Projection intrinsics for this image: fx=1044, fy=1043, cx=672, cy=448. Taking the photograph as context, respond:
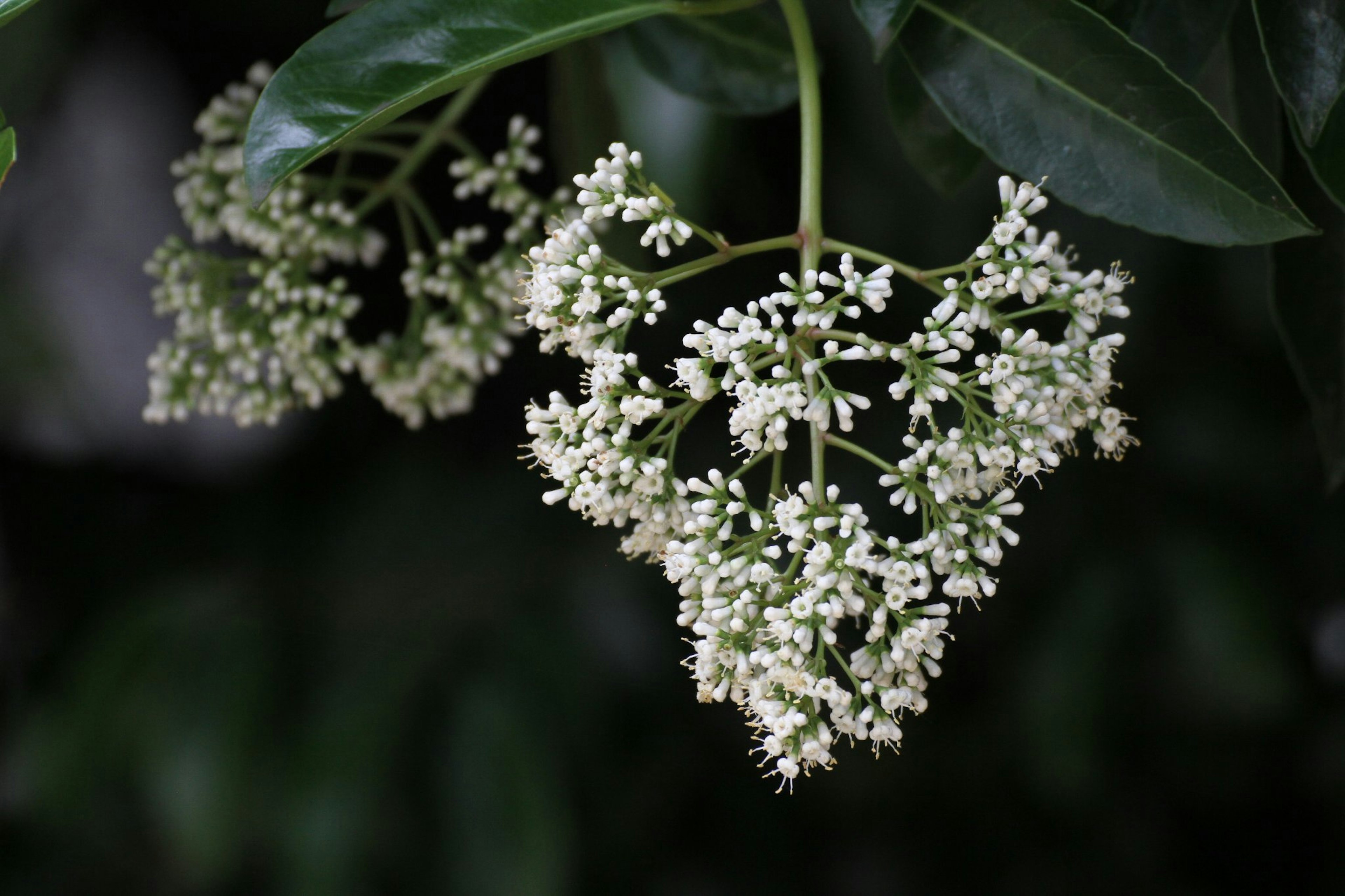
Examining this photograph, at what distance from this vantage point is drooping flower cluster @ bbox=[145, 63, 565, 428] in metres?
0.84

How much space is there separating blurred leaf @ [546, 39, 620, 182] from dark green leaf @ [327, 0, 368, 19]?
379mm

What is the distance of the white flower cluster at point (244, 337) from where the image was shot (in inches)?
33.2

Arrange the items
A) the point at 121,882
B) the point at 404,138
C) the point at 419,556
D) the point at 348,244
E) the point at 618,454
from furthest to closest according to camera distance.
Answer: the point at 419,556, the point at 121,882, the point at 404,138, the point at 348,244, the point at 618,454

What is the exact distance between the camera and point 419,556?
5.75 feet

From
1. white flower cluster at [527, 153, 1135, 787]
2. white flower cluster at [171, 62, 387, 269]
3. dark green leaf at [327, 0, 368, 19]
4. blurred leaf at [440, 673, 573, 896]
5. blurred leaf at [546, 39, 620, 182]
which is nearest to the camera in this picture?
white flower cluster at [527, 153, 1135, 787]

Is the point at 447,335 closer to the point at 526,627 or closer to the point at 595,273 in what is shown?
the point at 595,273

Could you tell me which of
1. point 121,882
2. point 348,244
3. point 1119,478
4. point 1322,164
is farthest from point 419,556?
point 1322,164

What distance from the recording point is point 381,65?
0.62m

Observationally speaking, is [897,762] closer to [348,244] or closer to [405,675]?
[405,675]

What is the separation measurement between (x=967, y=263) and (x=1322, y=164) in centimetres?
23

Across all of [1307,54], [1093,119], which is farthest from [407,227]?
[1307,54]

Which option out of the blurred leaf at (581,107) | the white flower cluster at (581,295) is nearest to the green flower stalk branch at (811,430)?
the white flower cluster at (581,295)

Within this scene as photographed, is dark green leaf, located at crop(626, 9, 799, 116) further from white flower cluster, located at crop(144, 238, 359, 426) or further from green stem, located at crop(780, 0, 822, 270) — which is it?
white flower cluster, located at crop(144, 238, 359, 426)

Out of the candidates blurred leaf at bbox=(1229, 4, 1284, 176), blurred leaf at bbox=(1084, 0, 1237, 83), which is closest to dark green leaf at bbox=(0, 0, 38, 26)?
blurred leaf at bbox=(1084, 0, 1237, 83)
